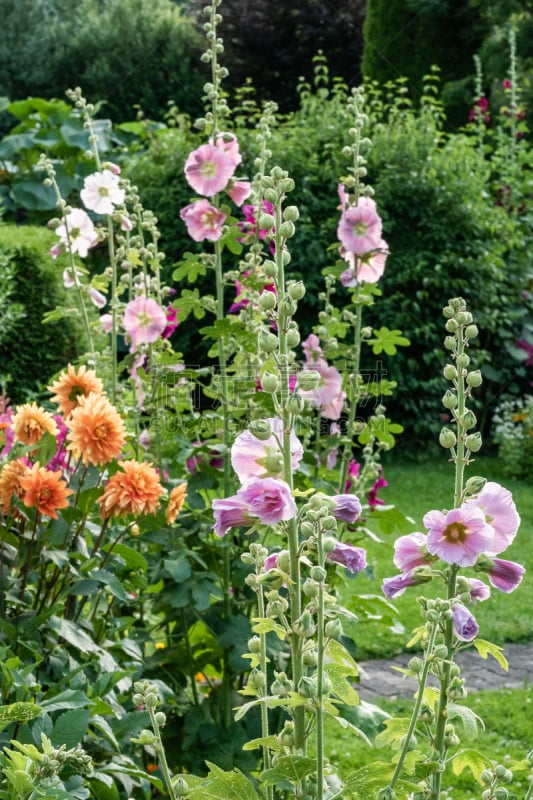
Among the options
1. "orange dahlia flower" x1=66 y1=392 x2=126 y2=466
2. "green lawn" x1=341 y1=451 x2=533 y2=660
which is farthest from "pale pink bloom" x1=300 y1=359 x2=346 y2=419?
"orange dahlia flower" x1=66 y1=392 x2=126 y2=466

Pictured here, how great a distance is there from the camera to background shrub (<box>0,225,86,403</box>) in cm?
533

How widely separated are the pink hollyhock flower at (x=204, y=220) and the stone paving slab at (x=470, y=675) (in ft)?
5.68

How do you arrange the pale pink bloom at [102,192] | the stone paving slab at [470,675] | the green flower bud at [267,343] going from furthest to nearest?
the stone paving slab at [470,675]
the pale pink bloom at [102,192]
the green flower bud at [267,343]

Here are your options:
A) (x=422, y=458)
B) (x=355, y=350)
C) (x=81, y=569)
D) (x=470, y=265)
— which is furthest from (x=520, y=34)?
(x=81, y=569)

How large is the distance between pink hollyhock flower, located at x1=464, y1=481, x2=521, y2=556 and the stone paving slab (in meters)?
2.31

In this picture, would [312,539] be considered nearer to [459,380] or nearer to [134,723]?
[459,380]

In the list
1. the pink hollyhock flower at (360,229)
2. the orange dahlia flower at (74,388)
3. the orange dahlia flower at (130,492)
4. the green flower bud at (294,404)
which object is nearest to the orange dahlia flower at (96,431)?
the orange dahlia flower at (130,492)

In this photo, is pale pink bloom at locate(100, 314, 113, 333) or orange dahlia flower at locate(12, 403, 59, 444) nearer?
orange dahlia flower at locate(12, 403, 59, 444)

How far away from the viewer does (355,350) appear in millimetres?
2830

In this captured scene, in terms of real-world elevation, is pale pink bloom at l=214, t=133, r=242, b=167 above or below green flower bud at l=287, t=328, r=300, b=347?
above

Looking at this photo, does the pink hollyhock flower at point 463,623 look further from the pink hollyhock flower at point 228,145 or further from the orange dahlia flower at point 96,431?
the pink hollyhock flower at point 228,145

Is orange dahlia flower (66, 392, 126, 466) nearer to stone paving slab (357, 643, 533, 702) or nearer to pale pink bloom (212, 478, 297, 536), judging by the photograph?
pale pink bloom (212, 478, 297, 536)

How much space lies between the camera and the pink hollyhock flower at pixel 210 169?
261 centimetres

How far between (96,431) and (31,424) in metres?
0.19
